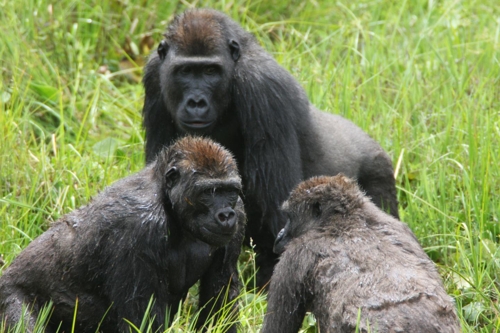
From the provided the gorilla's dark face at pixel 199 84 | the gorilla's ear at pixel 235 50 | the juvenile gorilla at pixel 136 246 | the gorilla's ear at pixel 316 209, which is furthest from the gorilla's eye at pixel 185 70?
the gorilla's ear at pixel 316 209

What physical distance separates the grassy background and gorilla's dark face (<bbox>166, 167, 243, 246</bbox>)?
2.00 feet

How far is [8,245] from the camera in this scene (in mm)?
6160

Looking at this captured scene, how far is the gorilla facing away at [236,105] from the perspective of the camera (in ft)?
20.9

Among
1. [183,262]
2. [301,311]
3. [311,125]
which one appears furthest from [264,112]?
[301,311]

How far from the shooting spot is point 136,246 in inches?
190

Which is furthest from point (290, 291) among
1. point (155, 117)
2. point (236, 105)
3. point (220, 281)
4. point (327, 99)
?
point (327, 99)

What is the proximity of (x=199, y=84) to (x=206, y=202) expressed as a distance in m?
1.67

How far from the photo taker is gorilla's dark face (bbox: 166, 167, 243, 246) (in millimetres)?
4852

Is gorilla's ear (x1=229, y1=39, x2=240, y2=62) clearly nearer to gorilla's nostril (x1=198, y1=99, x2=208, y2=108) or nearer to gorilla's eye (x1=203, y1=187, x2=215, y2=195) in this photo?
gorilla's nostril (x1=198, y1=99, x2=208, y2=108)

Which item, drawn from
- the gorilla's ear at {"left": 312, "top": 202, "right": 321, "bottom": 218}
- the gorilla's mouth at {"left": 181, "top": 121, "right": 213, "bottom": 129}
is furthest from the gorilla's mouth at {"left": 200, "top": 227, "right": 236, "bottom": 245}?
the gorilla's mouth at {"left": 181, "top": 121, "right": 213, "bottom": 129}

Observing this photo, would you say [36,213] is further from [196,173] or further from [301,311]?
[301,311]

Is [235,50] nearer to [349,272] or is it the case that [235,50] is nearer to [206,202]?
[206,202]

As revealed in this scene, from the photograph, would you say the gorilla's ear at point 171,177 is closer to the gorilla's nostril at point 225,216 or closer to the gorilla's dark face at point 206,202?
the gorilla's dark face at point 206,202

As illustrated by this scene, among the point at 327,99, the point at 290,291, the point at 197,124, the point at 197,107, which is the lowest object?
the point at 327,99
